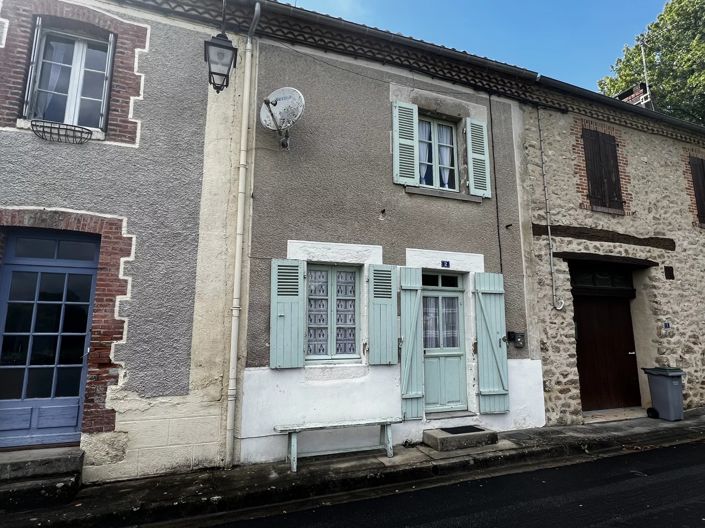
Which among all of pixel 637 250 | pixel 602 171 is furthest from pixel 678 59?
pixel 637 250

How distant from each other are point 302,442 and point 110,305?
9.18 ft

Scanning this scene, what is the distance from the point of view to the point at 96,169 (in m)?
4.84

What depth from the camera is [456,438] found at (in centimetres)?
546

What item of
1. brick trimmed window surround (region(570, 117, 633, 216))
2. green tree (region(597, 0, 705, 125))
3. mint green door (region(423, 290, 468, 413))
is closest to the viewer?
mint green door (region(423, 290, 468, 413))

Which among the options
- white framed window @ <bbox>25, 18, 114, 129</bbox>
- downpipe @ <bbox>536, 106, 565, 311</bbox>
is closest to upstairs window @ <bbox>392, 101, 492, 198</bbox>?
downpipe @ <bbox>536, 106, 565, 311</bbox>

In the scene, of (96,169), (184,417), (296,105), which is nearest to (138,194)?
(96,169)

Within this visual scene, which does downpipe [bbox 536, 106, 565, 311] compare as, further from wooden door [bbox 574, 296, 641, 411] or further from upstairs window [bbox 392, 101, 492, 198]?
upstairs window [bbox 392, 101, 492, 198]

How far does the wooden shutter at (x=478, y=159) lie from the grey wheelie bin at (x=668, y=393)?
4.39 meters

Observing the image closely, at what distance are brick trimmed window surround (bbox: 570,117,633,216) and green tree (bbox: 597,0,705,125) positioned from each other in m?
6.46

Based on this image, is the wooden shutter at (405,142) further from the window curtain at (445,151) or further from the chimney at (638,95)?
the chimney at (638,95)

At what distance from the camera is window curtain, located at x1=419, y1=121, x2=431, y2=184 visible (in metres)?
6.62

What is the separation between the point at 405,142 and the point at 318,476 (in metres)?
4.75

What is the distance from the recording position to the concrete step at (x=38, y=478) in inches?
151

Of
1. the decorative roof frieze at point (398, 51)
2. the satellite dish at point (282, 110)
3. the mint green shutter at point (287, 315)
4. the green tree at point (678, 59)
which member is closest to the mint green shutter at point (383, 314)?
the mint green shutter at point (287, 315)
